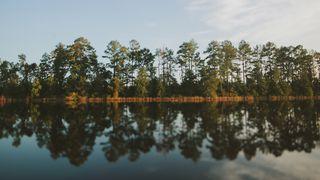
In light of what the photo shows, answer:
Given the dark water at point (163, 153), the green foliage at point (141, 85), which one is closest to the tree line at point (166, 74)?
the green foliage at point (141, 85)

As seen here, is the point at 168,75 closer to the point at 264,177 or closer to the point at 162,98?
the point at 162,98

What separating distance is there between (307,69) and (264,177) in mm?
108829

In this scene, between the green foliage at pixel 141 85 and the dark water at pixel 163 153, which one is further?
the green foliage at pixel 141 85

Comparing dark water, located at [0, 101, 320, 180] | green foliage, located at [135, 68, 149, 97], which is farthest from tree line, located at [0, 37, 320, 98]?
dark water, located at [0, 101, 320, 180]

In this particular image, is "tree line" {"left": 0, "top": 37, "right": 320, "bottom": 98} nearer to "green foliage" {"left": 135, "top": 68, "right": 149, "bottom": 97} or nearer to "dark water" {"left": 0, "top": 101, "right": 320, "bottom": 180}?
"green foliage" {"left": 135, "top": 68, "right": 149, "bottom": 97}

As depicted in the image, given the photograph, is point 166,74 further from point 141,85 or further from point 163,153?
point 163,153

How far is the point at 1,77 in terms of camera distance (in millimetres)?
112562

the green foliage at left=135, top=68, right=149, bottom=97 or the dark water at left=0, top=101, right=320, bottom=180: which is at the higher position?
the green foliage at left=135, top=68, right=149, bottom=97

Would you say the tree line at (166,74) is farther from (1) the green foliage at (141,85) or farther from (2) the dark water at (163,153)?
(2) the dark water at (163,153)

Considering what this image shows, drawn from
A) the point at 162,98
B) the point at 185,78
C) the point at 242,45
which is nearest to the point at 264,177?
the point at 162,98

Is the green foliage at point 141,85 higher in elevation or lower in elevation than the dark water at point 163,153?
higher

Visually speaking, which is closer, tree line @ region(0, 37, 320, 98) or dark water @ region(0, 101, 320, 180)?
dark water @ region(0, 101, 320, 180)

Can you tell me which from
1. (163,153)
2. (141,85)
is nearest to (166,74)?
(141,85)

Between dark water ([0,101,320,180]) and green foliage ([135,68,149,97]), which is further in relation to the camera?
green foliage ([135,68,149,97])
